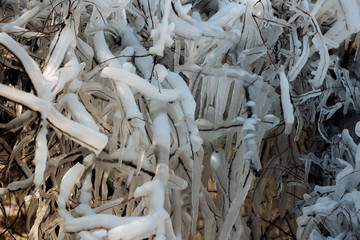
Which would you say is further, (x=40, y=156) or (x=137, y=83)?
(x=137, y=83)

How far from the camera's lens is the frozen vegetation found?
33.5 inches

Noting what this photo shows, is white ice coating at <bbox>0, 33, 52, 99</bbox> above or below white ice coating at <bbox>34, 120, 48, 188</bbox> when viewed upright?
above

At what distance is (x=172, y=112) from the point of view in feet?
3.05

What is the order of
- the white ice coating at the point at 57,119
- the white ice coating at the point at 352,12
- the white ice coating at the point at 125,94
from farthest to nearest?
the white ice coating at the point at 352,12 → the white ice coating at the point at 125,94 → the white ice coating at the point at 57,119

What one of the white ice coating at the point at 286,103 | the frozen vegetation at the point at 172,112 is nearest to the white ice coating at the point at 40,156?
the frozen vegetation at the point at 172,112

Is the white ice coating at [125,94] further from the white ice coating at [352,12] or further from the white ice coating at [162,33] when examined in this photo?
the white ice coating at [352,12]

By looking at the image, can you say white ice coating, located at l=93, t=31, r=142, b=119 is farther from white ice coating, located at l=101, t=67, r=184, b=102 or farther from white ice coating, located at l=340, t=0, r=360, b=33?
white ice coating, located at l=340, t=0, r=360, b=33

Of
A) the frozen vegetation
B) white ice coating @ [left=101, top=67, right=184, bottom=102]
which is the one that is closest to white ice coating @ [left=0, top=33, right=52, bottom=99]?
the frozen vegetation

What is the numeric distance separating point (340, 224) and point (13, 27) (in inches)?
28.8

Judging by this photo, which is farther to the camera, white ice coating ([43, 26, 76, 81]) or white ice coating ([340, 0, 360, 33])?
white ice coating ([340, 0, 360, 33])

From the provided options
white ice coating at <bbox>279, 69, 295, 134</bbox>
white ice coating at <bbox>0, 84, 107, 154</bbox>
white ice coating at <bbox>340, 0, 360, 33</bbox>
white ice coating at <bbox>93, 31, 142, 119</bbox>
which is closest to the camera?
white ice coating at <bbox>0, 84, 107, 154</bbox>

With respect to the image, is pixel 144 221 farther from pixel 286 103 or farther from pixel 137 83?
pixel 286 103

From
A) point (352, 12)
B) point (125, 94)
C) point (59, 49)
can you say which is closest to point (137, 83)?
point (125, 94)

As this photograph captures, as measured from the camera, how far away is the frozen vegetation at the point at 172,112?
850 mm
